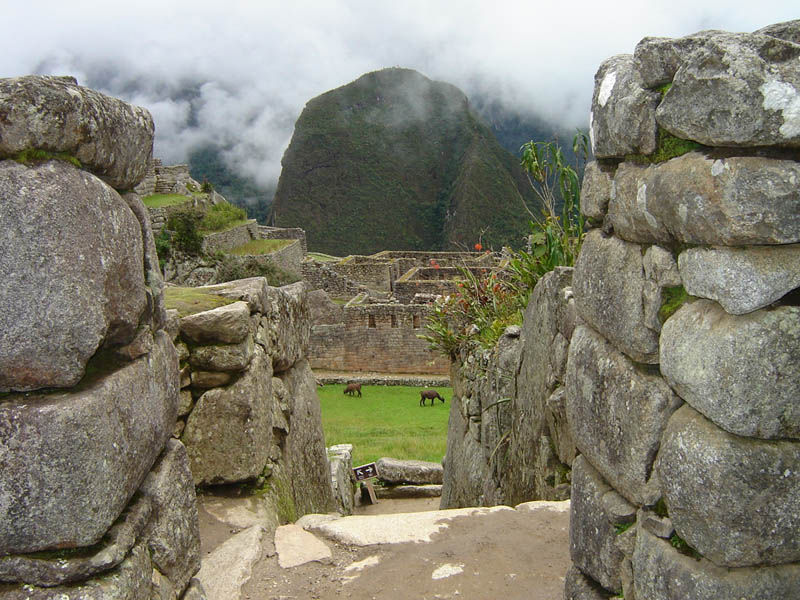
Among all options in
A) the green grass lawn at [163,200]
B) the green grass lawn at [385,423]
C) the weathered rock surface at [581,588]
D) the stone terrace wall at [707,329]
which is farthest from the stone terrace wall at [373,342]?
the stone terrace wall at [707,329]

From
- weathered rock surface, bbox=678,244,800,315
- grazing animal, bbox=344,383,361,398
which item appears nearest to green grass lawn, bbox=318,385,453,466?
grazing animal, bbox=344,383,361,398

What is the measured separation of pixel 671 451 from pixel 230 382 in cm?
301

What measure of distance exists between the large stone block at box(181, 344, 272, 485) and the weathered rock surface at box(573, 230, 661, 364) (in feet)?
8.02

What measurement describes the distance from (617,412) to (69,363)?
1473mm

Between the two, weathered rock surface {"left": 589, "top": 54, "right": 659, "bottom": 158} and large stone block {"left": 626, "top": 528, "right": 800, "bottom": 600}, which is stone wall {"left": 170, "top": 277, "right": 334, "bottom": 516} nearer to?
weathered rock surface {"left": 589, "top": 54, "right": 659, "bottom": 158}

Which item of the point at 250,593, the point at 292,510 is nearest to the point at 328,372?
the point at 292,510

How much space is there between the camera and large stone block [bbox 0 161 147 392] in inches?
58.8

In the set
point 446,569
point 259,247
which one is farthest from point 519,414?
point 259,247

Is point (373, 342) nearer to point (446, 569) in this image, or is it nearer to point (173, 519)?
point (446, 569)

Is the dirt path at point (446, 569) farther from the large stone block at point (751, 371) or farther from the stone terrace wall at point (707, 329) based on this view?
the large stone block at point (751, 371)

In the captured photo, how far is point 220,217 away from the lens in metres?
25.7

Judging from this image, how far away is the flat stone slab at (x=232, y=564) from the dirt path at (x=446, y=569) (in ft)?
0.16

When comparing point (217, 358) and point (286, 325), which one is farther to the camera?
point (286, 325)

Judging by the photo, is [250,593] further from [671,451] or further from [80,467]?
[671,451]
